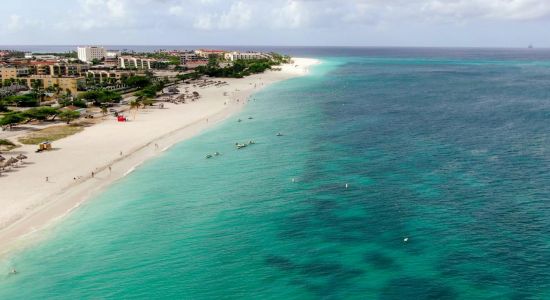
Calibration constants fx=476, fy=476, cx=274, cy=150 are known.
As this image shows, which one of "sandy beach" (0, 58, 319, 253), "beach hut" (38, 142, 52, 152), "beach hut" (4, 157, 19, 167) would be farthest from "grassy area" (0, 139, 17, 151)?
"beach hut" (4, 157, 19, 167)

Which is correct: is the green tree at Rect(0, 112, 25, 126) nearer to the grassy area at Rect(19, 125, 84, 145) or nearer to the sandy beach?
Answer: the grassy area at Rect(19, 125, 84, 145)

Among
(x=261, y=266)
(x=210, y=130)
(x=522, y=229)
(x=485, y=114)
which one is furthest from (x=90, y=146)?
(x=485, y=114)

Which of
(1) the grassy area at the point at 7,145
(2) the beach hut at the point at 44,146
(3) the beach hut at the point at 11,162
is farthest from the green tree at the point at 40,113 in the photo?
(3) the beach hut at the point at 11,162

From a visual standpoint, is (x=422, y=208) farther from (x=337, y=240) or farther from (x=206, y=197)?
(x=206, y=197)

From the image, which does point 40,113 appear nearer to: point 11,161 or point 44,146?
point 44,146

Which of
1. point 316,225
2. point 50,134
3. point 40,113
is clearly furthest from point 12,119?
point 316,225
